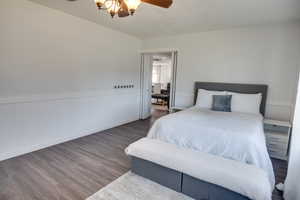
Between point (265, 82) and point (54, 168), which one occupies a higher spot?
point (265, 82)

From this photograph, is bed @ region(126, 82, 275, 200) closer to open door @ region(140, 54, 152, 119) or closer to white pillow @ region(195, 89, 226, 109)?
white pillow @ region(195, 89, 226, 109)

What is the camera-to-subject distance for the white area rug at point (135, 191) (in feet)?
6.15

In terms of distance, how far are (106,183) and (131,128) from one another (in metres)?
2.30

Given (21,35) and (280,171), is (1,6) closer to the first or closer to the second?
(21,35)

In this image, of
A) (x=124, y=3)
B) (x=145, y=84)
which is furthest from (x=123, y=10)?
(x=145, y=84)

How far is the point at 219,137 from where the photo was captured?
2053 mm

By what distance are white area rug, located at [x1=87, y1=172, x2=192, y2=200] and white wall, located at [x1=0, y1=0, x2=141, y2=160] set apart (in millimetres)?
1766

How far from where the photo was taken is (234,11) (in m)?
2.81

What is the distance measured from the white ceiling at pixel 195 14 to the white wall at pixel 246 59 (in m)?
0.26

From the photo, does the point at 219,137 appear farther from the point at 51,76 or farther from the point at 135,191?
the point at 51,76

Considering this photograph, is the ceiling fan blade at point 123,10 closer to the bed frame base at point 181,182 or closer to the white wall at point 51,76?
the white wall at point 51,76

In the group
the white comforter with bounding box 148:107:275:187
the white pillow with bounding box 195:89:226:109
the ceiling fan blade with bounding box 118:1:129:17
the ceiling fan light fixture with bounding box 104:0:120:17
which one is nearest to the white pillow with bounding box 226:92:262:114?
the white pillow with bounding box 195:89:226:109

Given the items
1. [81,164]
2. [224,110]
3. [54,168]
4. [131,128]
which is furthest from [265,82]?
[54,168]

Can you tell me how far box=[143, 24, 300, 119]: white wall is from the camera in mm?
3268
